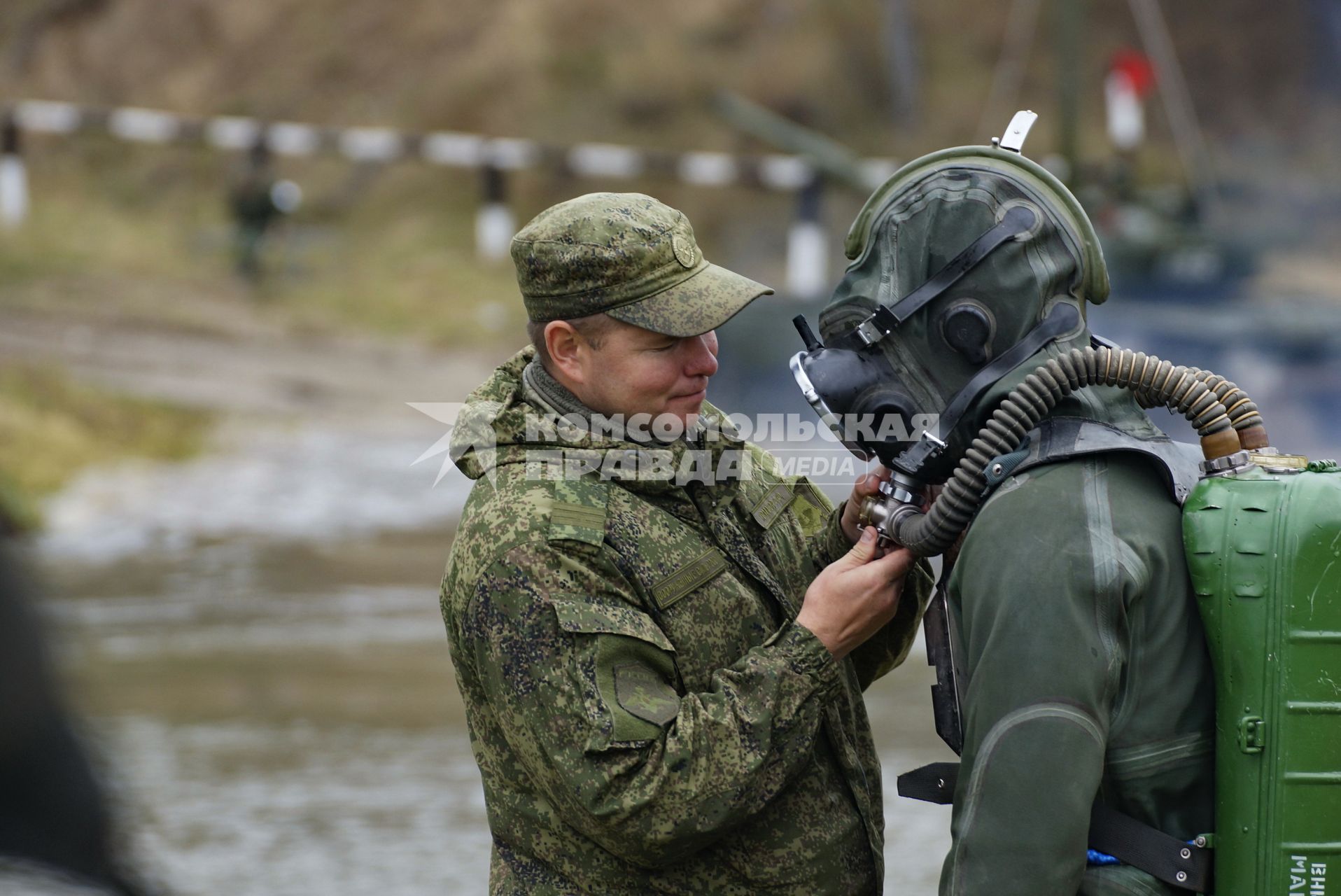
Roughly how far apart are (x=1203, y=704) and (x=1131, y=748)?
0.10 metres

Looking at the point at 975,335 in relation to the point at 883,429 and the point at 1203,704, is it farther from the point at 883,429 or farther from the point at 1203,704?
the point at 1203,704

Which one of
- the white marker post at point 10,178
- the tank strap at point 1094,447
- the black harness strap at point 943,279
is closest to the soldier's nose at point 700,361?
the black harness strap at point 943,279

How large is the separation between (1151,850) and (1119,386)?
21.0 inches

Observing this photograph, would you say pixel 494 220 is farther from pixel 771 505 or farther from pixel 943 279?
pixel 943 279

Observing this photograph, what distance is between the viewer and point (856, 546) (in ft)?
7.00

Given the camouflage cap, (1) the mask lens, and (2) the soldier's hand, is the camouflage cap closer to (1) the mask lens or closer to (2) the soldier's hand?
(1) the mask lens

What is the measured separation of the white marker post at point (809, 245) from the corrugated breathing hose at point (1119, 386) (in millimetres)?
12663

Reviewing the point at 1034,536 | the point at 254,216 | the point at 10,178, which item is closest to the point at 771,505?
the point at 1034,536

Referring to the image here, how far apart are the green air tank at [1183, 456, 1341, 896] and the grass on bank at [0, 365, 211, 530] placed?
354 inches

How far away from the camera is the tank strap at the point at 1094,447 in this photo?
184 cm

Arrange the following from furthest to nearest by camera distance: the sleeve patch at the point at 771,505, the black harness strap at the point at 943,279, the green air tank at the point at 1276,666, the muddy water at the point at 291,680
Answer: the muddy water at the point at 291,680 → the sleeve patch at the point at 771,505 → the black harness strap at the point at 943,279 → the green air tank at the point at 1276,666

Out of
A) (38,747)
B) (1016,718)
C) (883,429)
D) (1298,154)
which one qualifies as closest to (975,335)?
(883,429)

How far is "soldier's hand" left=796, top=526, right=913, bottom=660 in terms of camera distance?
2.08 meters

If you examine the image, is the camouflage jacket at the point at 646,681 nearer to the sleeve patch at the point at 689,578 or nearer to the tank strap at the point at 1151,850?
the sleeve patch at the point at 689,578
